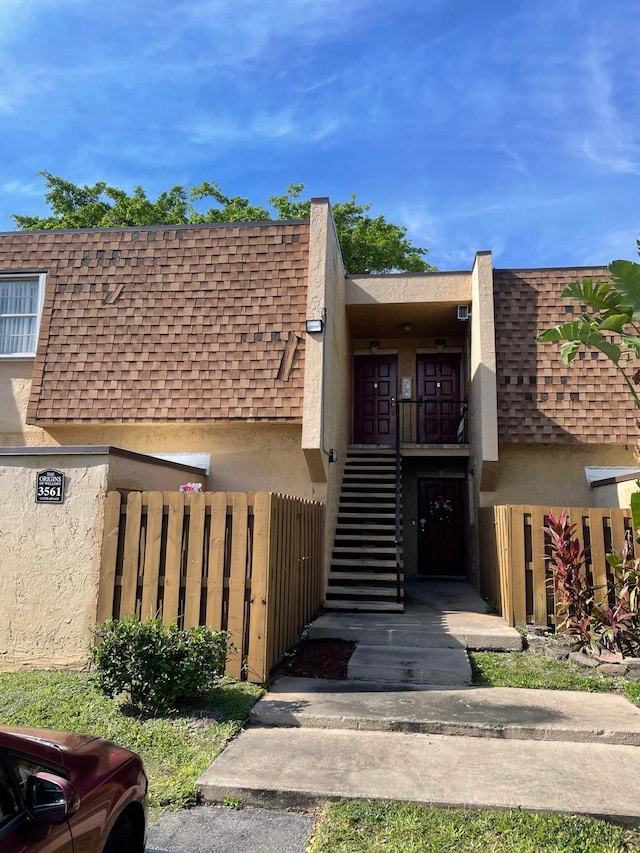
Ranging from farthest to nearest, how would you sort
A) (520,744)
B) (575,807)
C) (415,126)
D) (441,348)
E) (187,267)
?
1. (441,348)
2. (187,267)
3. (415,126)
4. (520,744)
5. (575,807)

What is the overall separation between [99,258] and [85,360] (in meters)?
1.96

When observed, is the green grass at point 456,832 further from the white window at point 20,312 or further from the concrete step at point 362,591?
the white window at point 20,312

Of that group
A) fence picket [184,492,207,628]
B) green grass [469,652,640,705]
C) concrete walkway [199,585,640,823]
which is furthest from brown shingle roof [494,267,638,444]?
fence picket [184,492,207,628]

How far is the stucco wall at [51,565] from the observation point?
6117mm

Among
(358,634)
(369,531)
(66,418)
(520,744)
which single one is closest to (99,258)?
(66,418)

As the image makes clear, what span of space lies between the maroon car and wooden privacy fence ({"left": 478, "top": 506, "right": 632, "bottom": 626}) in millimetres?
5971

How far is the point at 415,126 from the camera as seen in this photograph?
964cm

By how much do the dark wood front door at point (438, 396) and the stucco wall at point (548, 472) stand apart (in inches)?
112

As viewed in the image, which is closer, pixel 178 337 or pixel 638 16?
pixel 638 16

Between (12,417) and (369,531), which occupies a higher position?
(12,417)

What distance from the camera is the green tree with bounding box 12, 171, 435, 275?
21.5 meters

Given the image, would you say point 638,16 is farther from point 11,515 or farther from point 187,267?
point 11,515

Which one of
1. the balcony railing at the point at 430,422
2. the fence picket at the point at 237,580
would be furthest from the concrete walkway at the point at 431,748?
the balcony railing at the point at 430,422

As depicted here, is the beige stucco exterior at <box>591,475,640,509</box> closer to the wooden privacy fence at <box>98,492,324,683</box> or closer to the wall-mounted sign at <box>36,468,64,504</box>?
the wooden privacy fence at <box>98,492,324,683</box>
